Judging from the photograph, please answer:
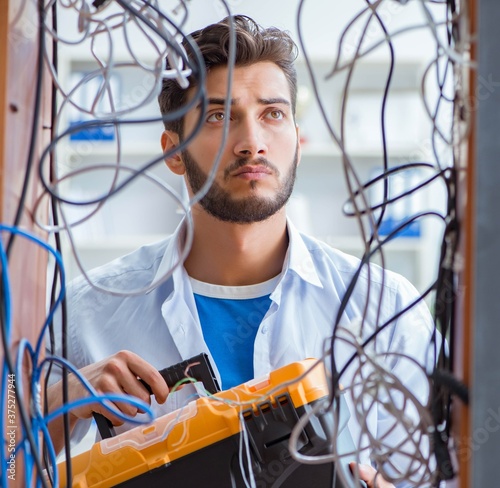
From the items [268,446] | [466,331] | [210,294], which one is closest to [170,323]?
[210,294]

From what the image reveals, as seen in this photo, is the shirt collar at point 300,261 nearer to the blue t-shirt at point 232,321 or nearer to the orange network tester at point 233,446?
the blue t-shirt at point 232,321

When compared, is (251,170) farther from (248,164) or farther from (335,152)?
(335,152)

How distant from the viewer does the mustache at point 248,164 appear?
4.55 feet

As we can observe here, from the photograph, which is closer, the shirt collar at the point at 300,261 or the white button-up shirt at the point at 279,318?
the white button-up shirt at the point at 279,318

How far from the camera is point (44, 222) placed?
2.59ft

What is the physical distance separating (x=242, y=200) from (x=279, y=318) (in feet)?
0.83

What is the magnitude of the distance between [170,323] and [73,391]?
0.31 m

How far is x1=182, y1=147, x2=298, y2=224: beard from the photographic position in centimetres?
142

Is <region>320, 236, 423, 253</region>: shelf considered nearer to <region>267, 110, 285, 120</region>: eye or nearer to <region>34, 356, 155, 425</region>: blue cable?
<region>267, 110, 285, 120</region>: eye

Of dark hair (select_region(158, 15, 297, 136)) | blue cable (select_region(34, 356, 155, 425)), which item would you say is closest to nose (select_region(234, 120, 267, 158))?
dark hair (select_region(158, 15, 297, 136))

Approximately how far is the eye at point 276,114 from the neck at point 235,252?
209 millimetres

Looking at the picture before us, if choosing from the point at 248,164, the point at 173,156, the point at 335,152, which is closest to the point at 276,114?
the point at 248,164

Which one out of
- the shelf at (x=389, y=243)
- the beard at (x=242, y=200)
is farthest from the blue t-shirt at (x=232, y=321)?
the shelf at (x=389, y=243)

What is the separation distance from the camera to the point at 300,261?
1.57 m
